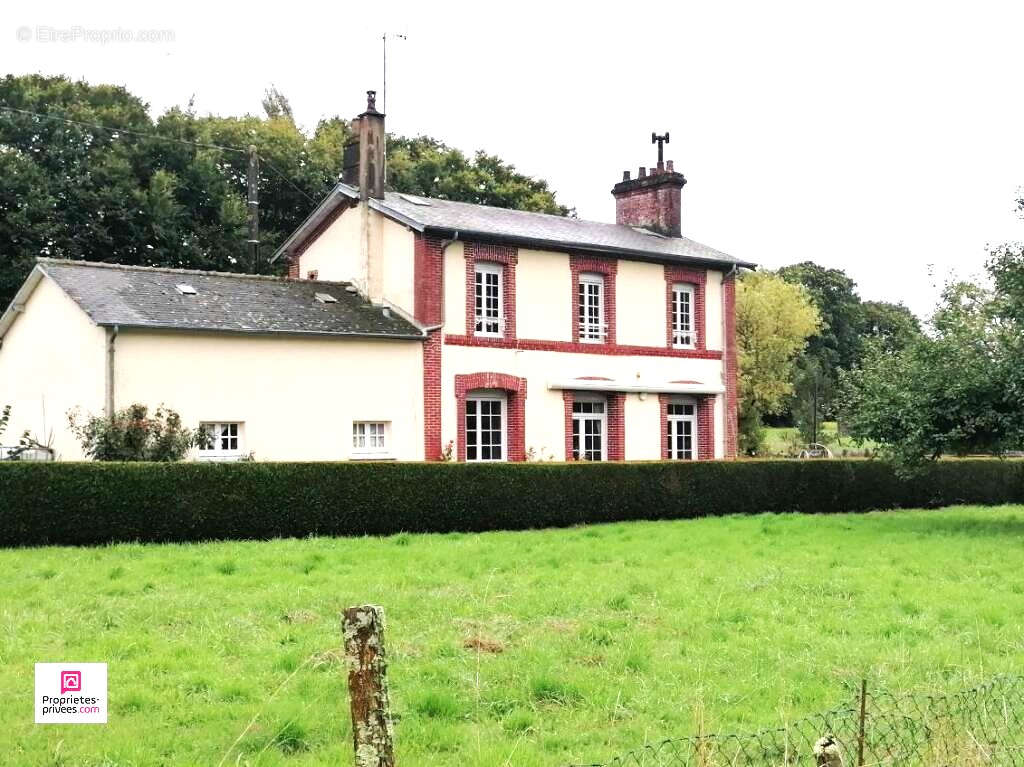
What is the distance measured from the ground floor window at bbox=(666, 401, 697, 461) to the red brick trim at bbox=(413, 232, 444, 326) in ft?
23.0

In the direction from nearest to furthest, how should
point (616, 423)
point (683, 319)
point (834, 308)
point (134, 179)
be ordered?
point (616, 423) < point (683, 319) < point (134, 179) < point (834, 308)

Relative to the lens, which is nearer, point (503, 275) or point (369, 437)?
point (369, 437)

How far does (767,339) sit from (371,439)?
26.6m

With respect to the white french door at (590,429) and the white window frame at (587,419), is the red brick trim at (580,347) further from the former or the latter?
the white french door at (590,429)

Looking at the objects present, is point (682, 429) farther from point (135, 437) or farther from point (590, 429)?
point (135, 437)

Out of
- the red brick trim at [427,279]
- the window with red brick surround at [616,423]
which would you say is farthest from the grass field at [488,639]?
the window with red brick surround at [616,423]

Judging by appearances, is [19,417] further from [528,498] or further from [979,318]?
[979,318]

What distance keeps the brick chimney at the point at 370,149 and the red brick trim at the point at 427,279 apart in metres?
2.27

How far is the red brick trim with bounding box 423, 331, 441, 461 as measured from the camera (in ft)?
75.2

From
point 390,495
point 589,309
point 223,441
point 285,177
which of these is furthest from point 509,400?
point 285,177

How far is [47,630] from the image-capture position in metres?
8.90

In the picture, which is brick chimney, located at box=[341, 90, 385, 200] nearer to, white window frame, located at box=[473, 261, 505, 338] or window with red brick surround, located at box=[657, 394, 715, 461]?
white window frame, located at box=[473, 261, 505, 338]

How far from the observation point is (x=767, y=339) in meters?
45.4

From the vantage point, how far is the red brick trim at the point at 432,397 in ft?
75.2
